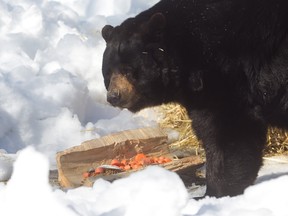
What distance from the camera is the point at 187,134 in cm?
624

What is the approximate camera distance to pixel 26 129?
6395mm

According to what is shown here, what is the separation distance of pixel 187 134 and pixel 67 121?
1.16 meters

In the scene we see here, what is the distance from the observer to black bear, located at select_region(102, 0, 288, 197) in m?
4.23

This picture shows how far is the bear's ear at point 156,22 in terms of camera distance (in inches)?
171

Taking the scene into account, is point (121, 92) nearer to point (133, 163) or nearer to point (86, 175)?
point (86, 175)

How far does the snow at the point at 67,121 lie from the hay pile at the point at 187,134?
0.19 metres

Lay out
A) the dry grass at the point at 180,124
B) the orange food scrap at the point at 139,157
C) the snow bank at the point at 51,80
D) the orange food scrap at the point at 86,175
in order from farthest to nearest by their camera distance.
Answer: the snow bank at the point at 51,80 → the dry grass at the point at 180,124 → the orange food scrap at the point at 139,157 → the orange food scrap at the point at 86,175

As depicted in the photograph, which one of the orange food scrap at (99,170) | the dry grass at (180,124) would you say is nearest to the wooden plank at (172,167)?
the orange food scrap at (99,170)

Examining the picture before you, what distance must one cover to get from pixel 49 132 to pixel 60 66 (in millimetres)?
1514

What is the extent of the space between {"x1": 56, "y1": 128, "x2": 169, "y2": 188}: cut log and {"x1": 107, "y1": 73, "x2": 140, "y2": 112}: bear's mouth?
727mm

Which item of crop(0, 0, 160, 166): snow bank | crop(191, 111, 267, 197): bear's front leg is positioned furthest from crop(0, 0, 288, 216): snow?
crop(191, 111, 267, 197): bear's front leg

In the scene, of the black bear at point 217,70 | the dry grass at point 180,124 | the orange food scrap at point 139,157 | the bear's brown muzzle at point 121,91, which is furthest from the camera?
the dry grass at point 180,124

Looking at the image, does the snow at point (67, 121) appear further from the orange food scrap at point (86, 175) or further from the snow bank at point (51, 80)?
the orange food scrap at point (86, 175)

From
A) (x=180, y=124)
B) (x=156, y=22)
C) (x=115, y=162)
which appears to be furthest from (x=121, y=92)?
(x=180, y=124)
